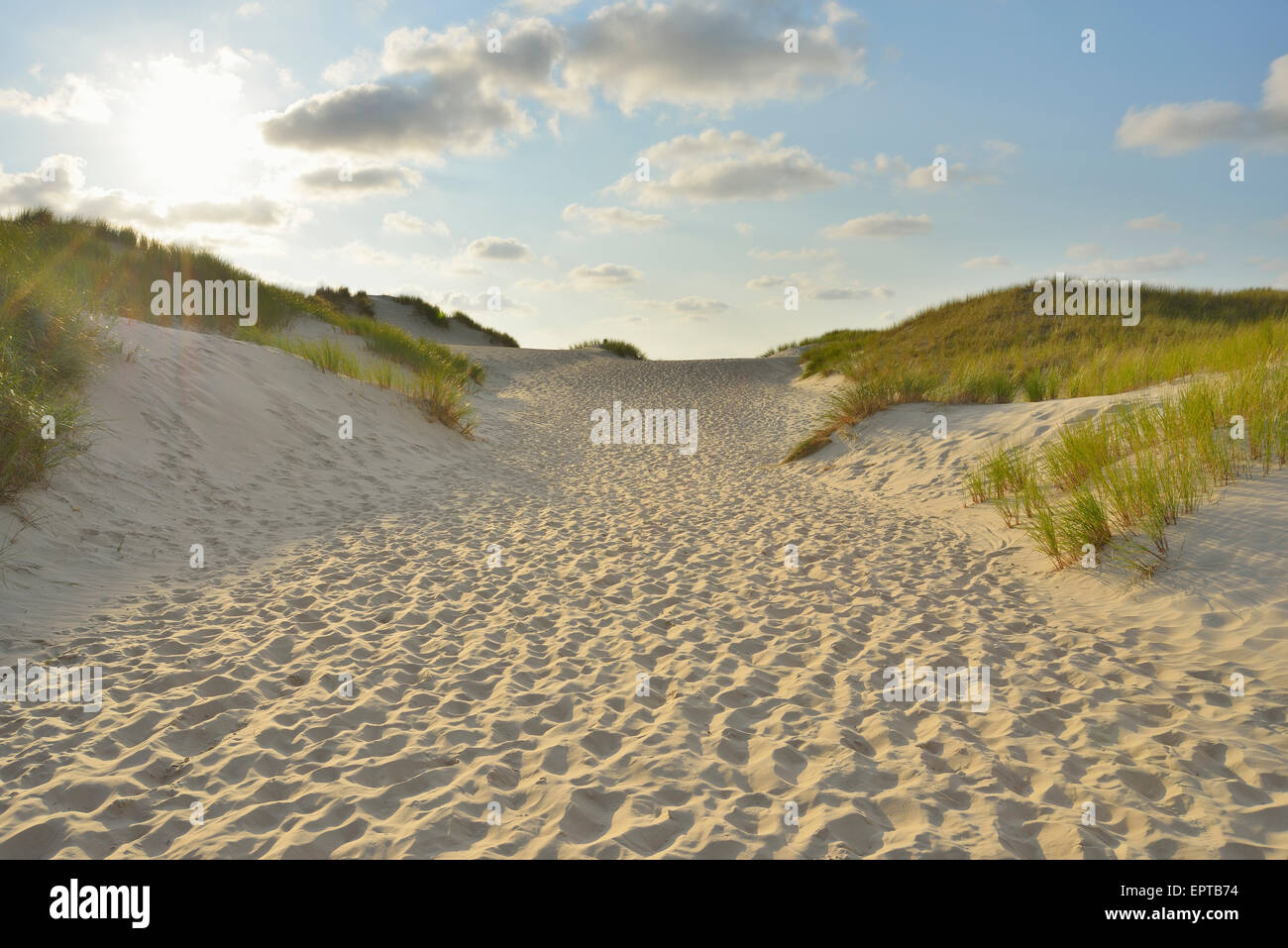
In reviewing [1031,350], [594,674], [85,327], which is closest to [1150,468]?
[594,674]

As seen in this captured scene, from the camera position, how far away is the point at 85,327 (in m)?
7.98

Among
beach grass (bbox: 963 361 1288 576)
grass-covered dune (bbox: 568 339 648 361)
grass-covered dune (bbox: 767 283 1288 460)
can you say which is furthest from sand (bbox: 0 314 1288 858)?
grass-covered dune (bbox: 568 339 648 361)

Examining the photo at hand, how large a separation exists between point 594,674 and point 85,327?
771 cm

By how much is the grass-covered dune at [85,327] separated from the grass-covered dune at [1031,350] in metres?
9.08

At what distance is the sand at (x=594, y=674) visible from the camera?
2877 mm

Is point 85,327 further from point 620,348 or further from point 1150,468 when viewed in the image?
point 620,348

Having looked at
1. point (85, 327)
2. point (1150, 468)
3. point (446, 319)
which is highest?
point (446, 319)

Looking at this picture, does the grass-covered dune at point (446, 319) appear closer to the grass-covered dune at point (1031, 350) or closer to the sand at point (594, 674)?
the grass-covered dune at point (1031, 350)

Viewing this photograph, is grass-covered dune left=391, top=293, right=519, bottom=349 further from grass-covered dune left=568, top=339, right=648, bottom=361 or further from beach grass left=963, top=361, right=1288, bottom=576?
beach grass left=963, top=361, right=1288, bottom=576

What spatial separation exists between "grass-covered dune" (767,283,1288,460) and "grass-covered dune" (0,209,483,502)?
29.8 feet

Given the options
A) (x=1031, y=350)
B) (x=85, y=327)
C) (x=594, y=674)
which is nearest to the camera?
(x=594, y=674)

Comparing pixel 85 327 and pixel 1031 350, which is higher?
pixel 1031 350

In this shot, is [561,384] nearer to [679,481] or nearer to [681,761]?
[679,481]
